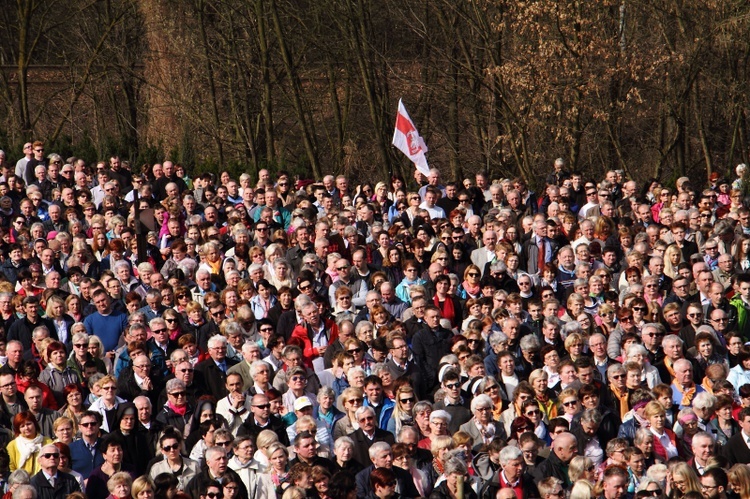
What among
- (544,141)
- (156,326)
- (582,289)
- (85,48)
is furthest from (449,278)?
(85,48)

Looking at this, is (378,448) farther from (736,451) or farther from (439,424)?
(736,451)

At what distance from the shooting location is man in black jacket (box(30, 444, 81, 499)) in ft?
37.6

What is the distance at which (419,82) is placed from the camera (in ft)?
93.5

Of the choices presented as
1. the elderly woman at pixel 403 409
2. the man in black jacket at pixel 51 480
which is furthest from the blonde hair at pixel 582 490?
the man in black jacket at pixel 51 480

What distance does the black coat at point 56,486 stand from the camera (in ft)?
37.6

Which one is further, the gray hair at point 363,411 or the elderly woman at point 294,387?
the elderly woman at point 294,387

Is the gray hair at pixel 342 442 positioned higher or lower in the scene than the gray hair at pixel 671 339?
higher

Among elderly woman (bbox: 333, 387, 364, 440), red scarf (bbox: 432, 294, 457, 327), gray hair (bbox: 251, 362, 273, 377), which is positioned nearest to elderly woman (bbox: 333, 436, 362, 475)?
elderly woman (bbox: 333, 387, 364, 440)

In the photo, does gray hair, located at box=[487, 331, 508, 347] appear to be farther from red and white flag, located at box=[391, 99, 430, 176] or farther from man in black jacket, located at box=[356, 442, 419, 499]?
red and white flag, located at box=[391, 99, 430, 176]

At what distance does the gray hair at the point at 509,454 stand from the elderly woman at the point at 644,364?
2420 mm

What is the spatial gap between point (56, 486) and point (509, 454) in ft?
11.4

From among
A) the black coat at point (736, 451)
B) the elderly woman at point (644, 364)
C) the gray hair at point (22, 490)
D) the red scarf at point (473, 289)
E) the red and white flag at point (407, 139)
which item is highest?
the gray hair at point (22, 490)

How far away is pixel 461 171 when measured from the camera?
3114 centimetres

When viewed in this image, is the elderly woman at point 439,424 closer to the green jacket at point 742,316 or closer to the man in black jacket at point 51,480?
the man in black jacket at point 51,480
